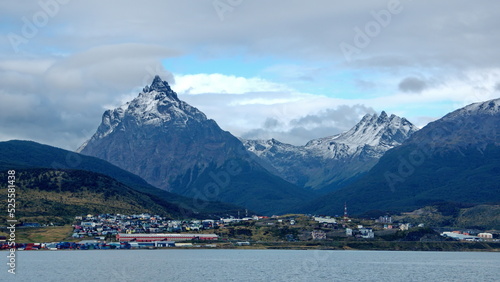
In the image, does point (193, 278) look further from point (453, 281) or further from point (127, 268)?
point (453, 281)

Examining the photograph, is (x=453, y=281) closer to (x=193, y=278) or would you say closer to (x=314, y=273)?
(x=314, y=273)

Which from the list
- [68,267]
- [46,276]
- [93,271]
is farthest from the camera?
[68,267]

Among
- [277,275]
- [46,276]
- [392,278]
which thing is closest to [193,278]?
[277,275]

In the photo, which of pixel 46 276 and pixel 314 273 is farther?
pixel 314 273

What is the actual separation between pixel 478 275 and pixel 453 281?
65.2 ft

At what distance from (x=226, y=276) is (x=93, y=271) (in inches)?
1322

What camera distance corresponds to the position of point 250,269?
197750mm

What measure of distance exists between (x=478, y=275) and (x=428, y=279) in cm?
2002

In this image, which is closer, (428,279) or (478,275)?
(428,279)

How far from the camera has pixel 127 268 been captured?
195 meters

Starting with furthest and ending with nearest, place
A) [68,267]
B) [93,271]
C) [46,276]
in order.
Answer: [68,267], [93,271], [46,276]

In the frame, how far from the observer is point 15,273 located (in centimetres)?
17688

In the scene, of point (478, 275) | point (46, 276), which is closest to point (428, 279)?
point (478, 275)

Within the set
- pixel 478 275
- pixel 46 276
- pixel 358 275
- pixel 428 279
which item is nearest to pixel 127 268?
pixel 46 276
